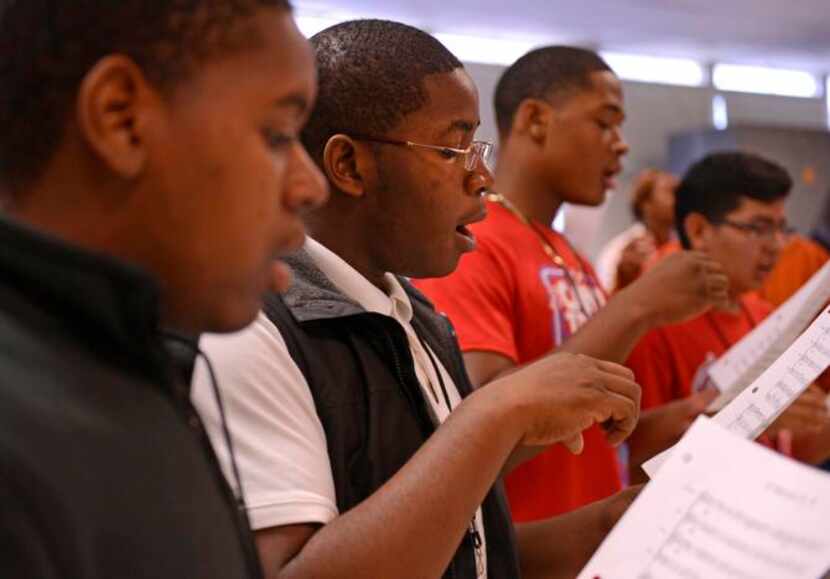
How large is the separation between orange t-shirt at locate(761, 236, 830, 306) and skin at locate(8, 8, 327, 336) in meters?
2.88

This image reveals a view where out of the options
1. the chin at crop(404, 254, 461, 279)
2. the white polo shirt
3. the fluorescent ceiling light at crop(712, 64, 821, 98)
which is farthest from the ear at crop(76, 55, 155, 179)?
the fluorescent ceiling light at crop(712, 64, 821, 98)

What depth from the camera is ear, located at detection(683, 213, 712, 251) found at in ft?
8.31

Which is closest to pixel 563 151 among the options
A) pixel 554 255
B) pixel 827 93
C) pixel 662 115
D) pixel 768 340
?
pixel 554 255

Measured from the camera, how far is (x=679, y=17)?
5.99 metres

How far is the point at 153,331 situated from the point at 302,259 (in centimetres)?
47

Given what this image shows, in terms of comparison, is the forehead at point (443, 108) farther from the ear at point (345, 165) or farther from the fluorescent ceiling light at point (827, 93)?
the fluorescent ceiling light at point (827, 93)

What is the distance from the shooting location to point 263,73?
2.19ft

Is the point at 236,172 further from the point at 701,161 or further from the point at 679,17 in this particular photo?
the point at 679,17

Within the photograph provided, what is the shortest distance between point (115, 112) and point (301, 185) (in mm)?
125

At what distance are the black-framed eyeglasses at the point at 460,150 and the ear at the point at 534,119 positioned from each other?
77 cm

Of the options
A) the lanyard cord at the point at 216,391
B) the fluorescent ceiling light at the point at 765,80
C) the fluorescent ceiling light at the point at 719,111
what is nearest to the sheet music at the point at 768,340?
the lanyard cord at the point at 216,391

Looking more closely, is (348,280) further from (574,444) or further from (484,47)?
(484,47)

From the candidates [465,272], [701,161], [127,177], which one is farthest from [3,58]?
[701,161]

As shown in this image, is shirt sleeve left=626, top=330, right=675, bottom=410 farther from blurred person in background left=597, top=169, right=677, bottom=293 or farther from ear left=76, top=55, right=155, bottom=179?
ear left=76, top=55, right=155, bottom=179
